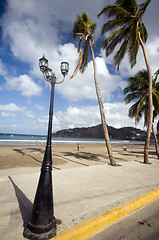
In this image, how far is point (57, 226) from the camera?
2.05 meters

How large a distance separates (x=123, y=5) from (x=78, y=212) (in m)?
11.6

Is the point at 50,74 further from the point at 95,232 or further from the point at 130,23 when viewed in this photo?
the point at 130,23

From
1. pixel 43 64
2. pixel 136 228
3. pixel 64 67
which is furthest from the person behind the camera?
pixel 64 67

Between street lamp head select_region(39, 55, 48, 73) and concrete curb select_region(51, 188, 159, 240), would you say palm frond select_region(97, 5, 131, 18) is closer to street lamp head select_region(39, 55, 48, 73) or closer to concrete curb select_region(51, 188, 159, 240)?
street lamp head select_region(39, 55, 48, 73)

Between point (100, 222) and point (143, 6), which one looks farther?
point (143, 6)

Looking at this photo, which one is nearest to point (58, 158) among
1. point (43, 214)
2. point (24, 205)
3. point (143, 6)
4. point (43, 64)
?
point (24, 205)

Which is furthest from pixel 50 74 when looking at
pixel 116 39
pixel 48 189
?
pixel 116 39

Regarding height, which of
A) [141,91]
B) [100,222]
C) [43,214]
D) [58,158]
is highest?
[141,91]

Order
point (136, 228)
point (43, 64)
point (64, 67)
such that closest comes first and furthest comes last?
1. point (136, 228)
2. point (43, 64)
3. point (64, 67)

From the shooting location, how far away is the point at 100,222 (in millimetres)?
2287

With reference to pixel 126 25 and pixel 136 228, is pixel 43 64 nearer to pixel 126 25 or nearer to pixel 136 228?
pixel 136 228

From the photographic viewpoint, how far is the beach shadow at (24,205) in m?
2.25

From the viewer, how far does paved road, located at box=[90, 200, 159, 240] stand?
6.70 feet

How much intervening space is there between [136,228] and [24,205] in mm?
2453
